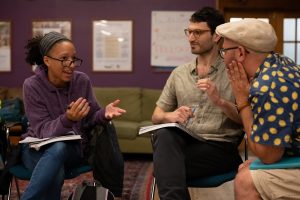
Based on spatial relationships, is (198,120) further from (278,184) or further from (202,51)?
(278,184)

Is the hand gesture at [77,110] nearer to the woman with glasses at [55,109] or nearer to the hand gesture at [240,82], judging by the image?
the woman with glasses at [55,109]

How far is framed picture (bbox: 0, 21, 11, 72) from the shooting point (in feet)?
20.2

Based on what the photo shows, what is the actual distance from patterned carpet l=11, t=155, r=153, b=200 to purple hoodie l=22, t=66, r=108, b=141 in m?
1.02

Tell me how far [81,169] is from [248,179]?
3.45 ft

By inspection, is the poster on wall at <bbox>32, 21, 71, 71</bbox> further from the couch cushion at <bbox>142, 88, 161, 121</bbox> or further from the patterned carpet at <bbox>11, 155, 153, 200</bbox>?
the patterned carpet at <bbox>11, 155, 153, 200</bbox>

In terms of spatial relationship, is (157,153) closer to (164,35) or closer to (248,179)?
(248,179)

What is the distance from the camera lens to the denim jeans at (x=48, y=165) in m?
2.19

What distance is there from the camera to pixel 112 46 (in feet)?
20.2

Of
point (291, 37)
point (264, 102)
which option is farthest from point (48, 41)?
point (291, 37)

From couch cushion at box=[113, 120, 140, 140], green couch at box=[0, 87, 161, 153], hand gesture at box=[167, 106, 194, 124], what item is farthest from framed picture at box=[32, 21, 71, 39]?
hand gesture at box=[167, 106, 194, 124]

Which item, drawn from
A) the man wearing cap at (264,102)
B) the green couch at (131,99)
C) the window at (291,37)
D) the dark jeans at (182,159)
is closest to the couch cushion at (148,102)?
the green couch at (131,99)

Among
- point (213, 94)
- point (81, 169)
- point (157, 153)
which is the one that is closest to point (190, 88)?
point (213, 94)

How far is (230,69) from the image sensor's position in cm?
199

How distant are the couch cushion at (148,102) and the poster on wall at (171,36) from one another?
0.53 metres
